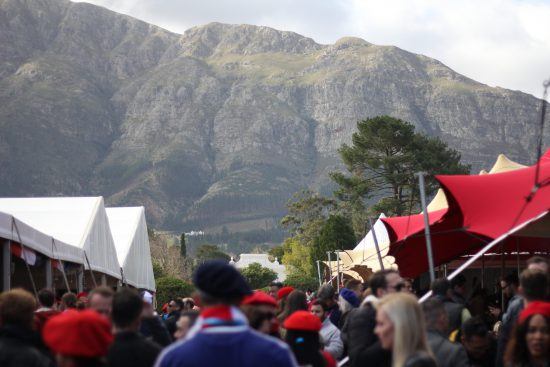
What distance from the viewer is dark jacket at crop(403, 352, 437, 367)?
4.90 m

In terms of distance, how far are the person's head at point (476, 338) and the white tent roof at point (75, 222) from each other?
42.7 feet

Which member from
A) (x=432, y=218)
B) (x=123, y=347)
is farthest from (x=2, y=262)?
(x=123, y=347)

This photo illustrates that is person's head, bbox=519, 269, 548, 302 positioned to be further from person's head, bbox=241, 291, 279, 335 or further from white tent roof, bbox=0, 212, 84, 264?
white tent roof, bbox=0, 212, 84, 264

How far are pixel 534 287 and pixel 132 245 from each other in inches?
936

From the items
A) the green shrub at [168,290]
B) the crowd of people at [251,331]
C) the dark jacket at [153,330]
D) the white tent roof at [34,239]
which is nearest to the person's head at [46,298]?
the crowd of people at [251,331]

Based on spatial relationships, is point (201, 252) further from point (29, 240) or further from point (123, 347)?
point (123, 347)

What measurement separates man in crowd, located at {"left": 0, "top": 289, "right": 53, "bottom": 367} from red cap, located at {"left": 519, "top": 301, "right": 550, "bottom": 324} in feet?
9.16

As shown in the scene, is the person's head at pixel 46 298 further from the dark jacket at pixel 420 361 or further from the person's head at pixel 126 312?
the dark jacket at pixel 420 361

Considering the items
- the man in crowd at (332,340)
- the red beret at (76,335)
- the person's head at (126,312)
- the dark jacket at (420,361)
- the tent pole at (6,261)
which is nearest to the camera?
the red beret at (76,335)

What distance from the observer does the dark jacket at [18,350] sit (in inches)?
228

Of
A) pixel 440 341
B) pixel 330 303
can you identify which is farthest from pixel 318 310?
pixel 440 341

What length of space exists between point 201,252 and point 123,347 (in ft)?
439

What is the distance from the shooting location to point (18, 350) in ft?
19.1

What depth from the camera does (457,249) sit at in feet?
49.1
